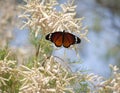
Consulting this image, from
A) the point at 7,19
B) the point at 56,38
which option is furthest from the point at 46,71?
the point at 7,19

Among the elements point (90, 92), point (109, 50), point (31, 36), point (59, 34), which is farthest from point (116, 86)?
point (109, 50)

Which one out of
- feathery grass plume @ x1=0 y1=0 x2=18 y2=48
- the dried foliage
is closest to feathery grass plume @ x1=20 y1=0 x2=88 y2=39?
the dried foliage

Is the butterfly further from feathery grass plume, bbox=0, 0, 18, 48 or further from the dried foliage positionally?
feathery grass plume, bbox=0, 0, 18, 48

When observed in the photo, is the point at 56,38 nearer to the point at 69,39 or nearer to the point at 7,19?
the point at 69,39

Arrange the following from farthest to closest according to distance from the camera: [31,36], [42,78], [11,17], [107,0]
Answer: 1. [107,0]
2. [11,17]
3. [31,36]
4. [42,78]

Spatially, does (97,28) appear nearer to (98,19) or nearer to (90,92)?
(98,19)

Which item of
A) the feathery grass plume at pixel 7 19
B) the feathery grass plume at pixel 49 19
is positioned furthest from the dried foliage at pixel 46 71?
the feathery grass plume at pixel 7 19

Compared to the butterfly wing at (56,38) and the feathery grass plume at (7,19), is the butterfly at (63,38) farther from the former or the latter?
the feathery grass plume at (7,19)
